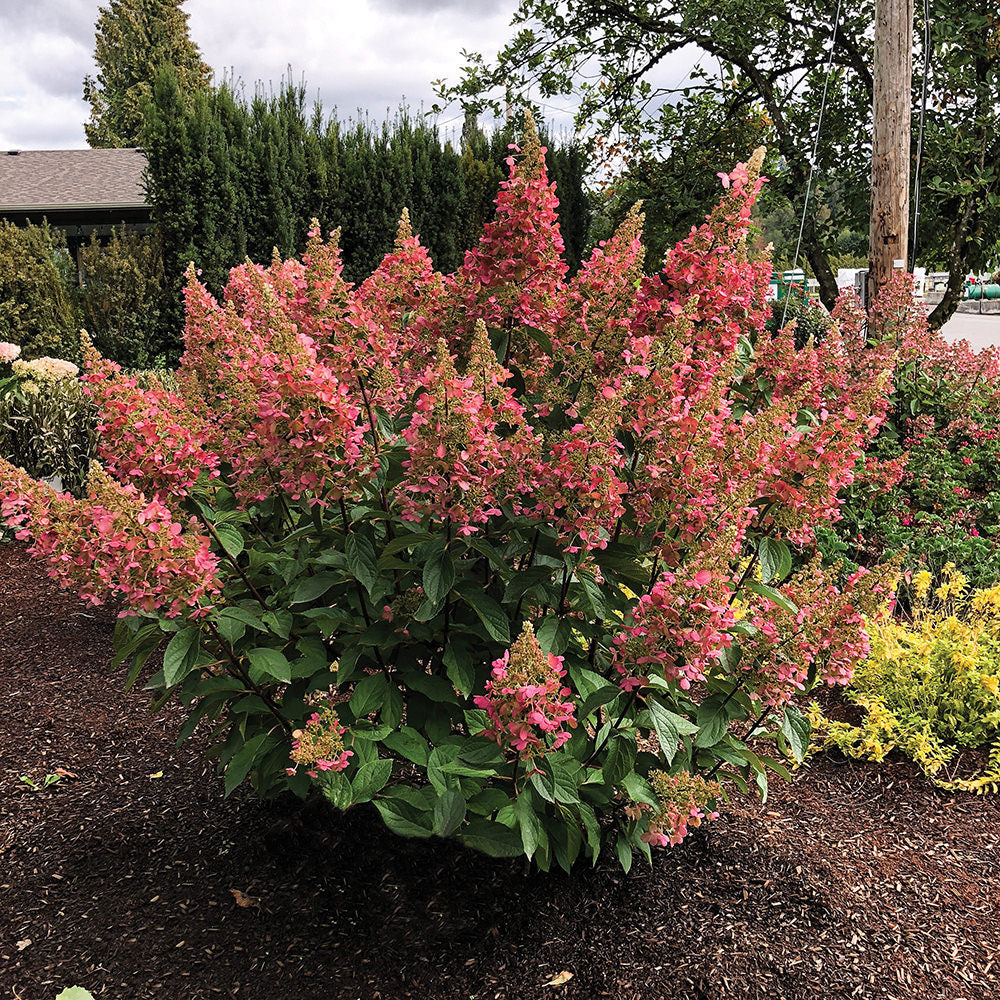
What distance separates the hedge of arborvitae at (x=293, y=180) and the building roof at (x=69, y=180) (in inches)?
284

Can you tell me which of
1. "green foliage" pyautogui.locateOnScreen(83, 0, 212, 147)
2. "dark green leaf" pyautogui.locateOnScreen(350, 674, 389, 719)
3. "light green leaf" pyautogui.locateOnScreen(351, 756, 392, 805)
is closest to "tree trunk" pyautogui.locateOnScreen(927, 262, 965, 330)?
"dark green leaf" pyautogui.locateOnScreen(350, 674, 389, 719)

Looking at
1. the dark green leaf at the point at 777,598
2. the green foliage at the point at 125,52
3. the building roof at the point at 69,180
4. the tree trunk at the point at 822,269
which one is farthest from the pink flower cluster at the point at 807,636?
the green foliage at the point at 125,52

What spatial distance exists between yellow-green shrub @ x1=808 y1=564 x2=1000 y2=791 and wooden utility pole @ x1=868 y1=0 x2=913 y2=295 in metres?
3.41

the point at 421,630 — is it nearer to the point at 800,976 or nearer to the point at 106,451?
the point at 106,451

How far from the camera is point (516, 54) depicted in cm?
934

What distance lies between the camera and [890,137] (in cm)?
605

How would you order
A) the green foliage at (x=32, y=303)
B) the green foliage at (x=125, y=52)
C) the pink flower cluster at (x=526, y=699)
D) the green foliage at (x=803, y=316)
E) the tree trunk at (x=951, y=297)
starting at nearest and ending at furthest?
1. the pink flower cluster at (x=526, y=699)
2. the green foliage at (x=803, y=316)
3. the tree trunk at (x=951, y=297)
4. the green foliage at (x=32, y=303)
5. the green foliage at (x=125, y=52)

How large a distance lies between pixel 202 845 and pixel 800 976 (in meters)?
1.65

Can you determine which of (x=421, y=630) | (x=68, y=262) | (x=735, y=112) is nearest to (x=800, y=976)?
(x=421, y=630)

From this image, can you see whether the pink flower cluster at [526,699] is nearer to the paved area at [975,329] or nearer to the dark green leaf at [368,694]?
the dark green leaf at [368,694]

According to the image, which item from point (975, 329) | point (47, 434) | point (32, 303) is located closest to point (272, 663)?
point (47, 434)

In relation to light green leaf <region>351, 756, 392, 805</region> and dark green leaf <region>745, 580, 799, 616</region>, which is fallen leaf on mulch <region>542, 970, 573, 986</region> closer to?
light green leaf <region>351, 756, 392, 805</region>

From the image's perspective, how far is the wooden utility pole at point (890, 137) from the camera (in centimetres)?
593

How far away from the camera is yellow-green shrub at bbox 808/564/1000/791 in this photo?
10.5ft
